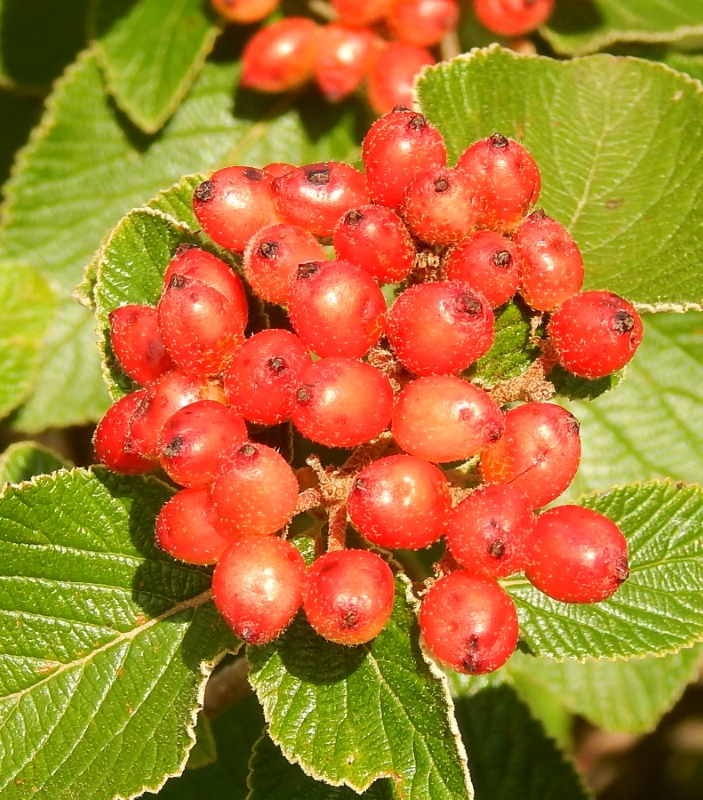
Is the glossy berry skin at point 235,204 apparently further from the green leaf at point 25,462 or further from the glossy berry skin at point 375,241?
the green leaf at point 25,462

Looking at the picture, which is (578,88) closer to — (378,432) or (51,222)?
(378,432)

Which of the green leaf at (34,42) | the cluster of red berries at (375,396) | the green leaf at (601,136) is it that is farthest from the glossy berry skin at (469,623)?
the green leaf at (34,42)

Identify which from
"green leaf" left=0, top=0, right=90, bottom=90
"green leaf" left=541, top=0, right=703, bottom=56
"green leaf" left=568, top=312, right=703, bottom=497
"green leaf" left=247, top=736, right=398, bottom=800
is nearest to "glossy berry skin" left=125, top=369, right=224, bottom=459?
"green leaf" left=247, top=736, right=398, bottom=800

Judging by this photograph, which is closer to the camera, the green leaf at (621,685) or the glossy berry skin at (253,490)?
the glossy berry skin at (253,490)

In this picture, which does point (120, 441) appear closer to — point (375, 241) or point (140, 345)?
point (140, 345)

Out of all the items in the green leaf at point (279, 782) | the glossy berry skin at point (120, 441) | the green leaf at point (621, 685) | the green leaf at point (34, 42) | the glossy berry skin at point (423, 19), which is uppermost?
the glossy berry skin at point (423, 19)

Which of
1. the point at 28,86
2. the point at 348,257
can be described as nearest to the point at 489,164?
the point at 348,257
